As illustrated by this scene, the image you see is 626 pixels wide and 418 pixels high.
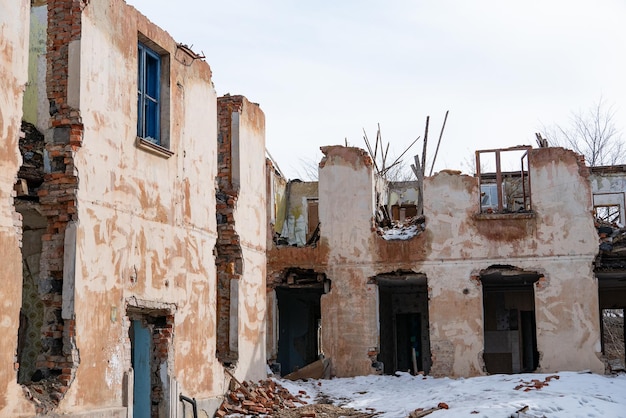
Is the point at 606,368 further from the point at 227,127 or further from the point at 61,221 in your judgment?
the point at 61,221

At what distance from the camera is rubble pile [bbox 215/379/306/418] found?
1444 cm

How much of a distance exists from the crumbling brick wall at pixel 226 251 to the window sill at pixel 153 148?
310 cm

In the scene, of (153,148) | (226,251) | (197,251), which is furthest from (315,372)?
(153,148)

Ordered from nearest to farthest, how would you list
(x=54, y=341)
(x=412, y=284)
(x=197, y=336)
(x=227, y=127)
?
1. (x=54, y=341)
2. (x=197, y=336)
3. (x=227, y=127)
4. (x=412, y=284)

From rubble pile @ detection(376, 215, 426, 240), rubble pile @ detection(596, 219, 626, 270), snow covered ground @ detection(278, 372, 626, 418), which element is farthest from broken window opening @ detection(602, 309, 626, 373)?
snow covered ground @ detection(278, 372, 626, 418)

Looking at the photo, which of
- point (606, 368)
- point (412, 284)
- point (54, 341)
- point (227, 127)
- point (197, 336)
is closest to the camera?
point (54, 341)

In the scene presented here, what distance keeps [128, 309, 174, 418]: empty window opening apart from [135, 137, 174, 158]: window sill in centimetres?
238

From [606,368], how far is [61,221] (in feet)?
44.0

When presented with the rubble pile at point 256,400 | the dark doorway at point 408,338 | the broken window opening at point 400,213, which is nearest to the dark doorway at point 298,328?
the dark doorway at point 408,338

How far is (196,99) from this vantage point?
14305 mm

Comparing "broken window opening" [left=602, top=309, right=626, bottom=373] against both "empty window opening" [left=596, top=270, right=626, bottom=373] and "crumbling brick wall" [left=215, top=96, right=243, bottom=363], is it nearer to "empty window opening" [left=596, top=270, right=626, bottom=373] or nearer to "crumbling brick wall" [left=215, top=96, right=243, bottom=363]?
"empty window opening" [left=596, top=270, right=626, bottom=373]

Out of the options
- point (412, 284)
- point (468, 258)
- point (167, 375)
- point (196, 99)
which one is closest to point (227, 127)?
point (196, 99)

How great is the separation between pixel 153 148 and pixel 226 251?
413cm

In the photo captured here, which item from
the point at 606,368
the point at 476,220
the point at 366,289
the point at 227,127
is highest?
the point at 227,127
